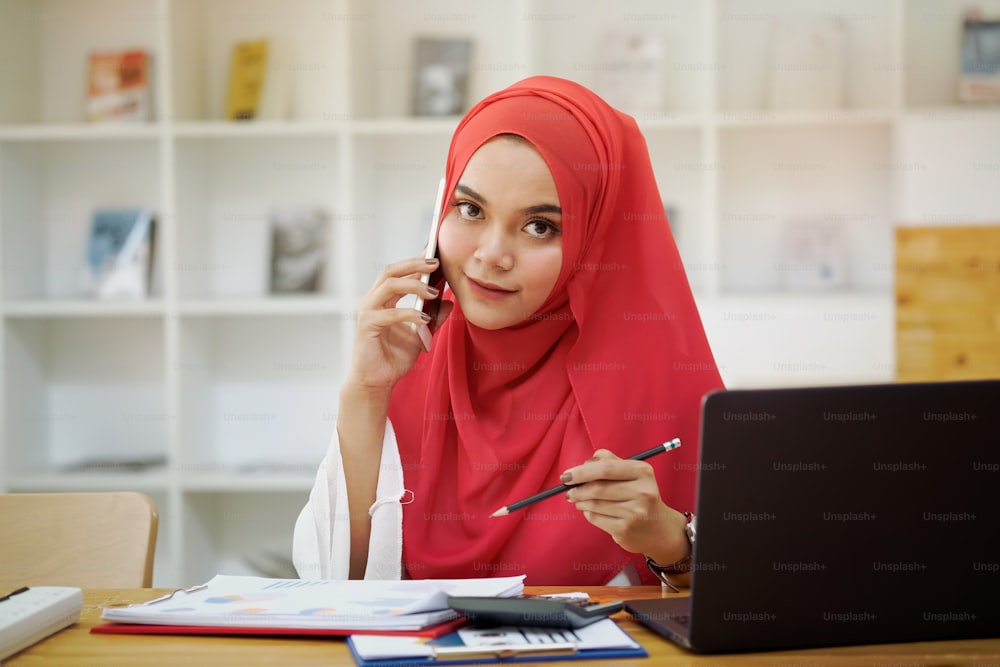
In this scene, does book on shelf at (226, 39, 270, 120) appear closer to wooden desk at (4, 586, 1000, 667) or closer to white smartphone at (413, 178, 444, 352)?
white smartphone at (413, 178, 444, 352)

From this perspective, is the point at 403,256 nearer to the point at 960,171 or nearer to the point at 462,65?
the point at 462,65

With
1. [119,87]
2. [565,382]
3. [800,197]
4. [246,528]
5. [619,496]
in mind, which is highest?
[119,87]

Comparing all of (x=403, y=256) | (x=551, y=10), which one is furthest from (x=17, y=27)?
(x=551, y=10)

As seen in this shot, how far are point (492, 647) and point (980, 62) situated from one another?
264 centimetres

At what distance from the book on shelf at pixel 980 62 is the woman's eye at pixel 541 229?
198cm

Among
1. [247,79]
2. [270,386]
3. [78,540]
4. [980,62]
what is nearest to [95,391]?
[270,386]

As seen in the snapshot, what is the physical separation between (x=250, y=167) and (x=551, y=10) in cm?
111

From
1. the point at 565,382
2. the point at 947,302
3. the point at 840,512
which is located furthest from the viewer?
the point at 947,302

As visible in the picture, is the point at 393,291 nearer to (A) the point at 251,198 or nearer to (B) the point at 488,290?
(B) the point at 488,290

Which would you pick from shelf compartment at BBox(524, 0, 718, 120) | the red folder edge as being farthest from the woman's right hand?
shelf compartment at BBox(524, 0, 718, 120)

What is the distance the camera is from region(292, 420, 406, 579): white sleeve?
149 cm

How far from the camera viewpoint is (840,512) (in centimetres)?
91

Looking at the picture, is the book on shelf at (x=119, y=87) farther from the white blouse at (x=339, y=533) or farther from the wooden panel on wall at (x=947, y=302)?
the wooden panel on wall at (x=947, y=302)

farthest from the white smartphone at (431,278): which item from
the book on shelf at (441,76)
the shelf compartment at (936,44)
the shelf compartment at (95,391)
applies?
the shelf compartment at (936,44)
